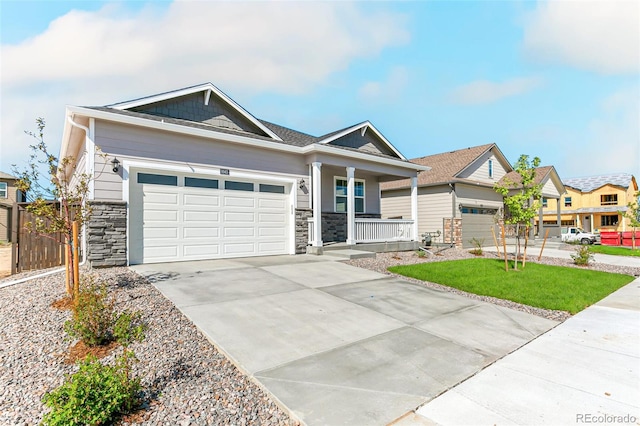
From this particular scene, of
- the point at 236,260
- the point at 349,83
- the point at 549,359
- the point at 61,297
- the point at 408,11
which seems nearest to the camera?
the point at 549,359

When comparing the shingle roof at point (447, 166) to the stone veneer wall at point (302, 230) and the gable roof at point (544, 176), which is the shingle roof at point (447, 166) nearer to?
the gable roof at point (544, 176)

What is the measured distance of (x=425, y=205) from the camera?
17953 millimetres

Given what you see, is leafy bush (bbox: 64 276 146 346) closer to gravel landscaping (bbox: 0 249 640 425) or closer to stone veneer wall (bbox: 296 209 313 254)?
gravel landscaping (bbox: 0 249 640 425)

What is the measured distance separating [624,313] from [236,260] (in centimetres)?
848

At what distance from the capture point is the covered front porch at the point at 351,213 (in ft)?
35.4

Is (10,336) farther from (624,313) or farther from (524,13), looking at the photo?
(524,13)

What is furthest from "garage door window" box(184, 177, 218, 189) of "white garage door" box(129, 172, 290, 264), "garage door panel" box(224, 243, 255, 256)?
"garage door panel" box(224, 243, 255, 256)

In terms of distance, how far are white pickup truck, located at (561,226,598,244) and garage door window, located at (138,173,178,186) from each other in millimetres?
26047

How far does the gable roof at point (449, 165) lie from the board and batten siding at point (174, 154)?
9.50 metres

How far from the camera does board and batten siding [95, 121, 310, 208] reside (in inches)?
294

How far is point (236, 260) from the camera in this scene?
8.98 meters

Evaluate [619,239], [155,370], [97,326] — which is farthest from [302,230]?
[619,239]

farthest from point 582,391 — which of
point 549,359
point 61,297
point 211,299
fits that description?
point 61,297

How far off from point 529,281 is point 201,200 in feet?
28.8
